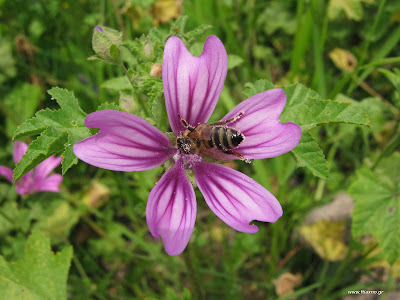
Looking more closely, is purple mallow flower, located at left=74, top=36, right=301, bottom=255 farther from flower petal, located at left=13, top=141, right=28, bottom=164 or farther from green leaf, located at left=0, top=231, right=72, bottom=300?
flower petal, located at left=13, top=141, right=28, bottom=164

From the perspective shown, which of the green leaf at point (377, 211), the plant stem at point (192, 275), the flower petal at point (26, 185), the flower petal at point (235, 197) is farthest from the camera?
the flower petal at point (26, 185)

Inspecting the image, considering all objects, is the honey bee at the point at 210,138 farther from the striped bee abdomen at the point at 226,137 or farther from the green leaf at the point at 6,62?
the green leaf at the point at 6,62

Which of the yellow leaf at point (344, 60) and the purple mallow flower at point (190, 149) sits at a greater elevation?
the purple mallow flower at point (190, 149)

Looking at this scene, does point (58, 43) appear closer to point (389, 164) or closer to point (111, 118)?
point (111, 118)

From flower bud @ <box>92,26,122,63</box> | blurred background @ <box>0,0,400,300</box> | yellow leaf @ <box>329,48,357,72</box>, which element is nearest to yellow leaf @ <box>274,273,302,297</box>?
blurred background @ <box>0,0,400,300</box>

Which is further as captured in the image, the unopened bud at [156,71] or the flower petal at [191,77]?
the unopened bud at [156,71]

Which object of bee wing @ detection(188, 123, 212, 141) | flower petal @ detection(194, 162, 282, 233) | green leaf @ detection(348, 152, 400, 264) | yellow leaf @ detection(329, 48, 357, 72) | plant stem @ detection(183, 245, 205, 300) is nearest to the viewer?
flower petal @ detection(194, 162, 282, 233)

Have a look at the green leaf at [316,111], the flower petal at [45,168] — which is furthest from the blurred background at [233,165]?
the green leaf at [316,111]

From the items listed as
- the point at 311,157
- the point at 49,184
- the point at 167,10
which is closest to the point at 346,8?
the point at 167,10
